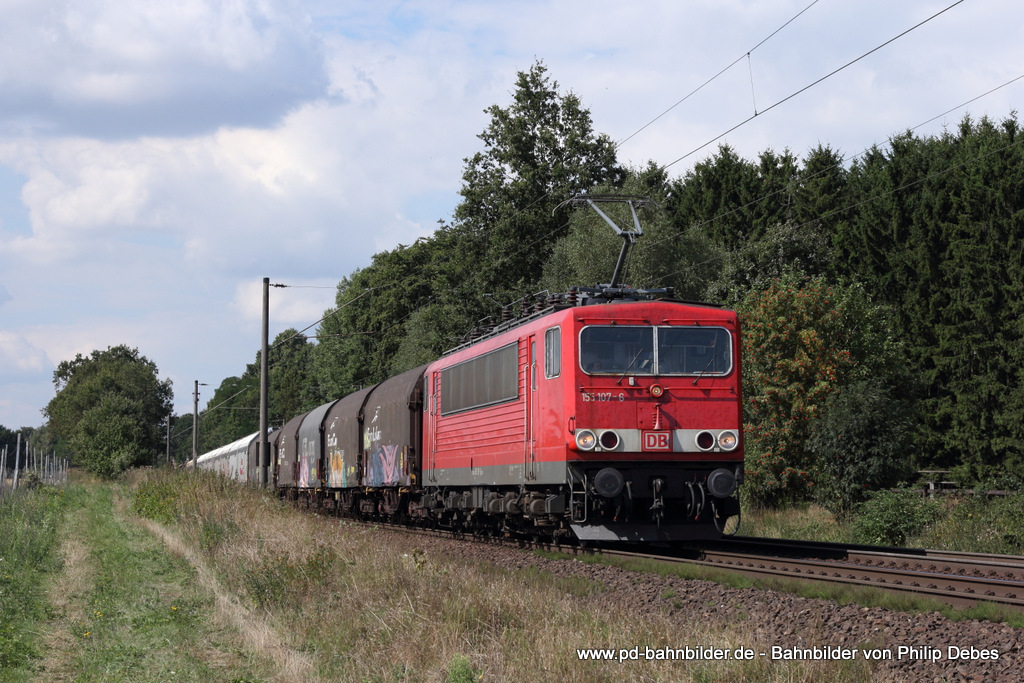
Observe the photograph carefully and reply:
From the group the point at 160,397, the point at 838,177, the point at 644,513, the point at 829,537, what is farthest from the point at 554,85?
the point at 160,397

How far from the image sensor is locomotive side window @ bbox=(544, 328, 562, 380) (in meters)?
15.7

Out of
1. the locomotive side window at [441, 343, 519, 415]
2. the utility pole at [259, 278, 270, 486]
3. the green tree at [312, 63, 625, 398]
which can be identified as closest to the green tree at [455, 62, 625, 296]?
the green tree at [312, 63, 625, 398]

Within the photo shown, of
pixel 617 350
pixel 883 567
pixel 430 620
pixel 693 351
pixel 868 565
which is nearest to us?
pixel 430 620

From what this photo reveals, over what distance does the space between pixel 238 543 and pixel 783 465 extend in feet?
51.1

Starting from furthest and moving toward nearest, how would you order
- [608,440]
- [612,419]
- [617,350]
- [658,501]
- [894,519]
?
[894,519] → [617,350] → [612,419] → [608,440] → [658,501]

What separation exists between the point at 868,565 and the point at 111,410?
230 ft

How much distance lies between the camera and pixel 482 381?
62.0ft

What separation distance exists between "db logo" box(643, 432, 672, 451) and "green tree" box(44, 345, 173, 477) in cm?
6090

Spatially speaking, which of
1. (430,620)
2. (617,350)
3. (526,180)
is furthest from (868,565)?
(526,180)

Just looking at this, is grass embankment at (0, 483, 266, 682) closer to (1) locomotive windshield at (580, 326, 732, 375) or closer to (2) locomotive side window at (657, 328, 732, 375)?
(1) locomotive windshield at (580, 326, 732, 375)

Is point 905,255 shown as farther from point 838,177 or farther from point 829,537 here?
point 829,537

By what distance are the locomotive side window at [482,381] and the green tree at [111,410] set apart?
54667 millimetres

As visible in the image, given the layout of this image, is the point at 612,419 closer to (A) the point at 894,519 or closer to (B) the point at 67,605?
(A) the point at 894,519

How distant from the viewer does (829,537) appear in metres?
20.0
